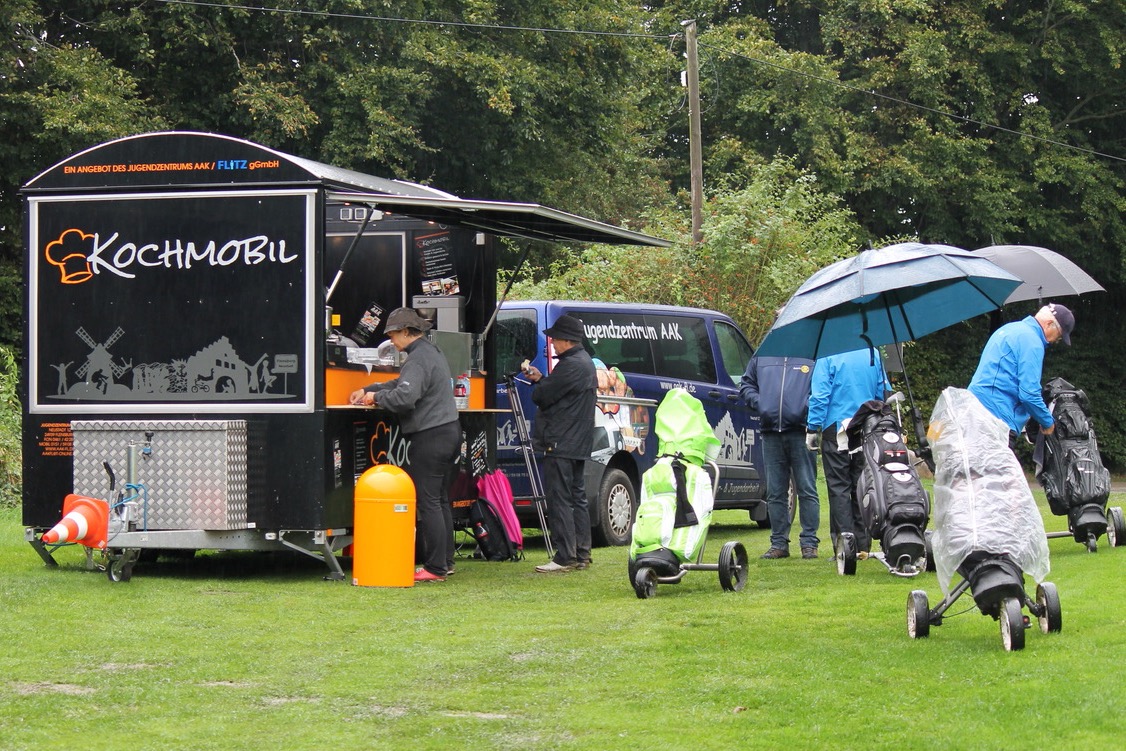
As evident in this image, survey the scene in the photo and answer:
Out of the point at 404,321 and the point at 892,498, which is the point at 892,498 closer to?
the point at 892,498

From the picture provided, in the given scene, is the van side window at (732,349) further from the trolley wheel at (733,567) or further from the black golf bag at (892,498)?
the trolley wheel at (733,567)

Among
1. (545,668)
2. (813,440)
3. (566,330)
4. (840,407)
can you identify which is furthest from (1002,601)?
(566,330)

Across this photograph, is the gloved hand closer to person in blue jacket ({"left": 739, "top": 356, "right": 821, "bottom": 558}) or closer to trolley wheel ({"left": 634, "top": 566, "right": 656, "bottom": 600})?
person in blue jacket ({"left": 739, "top": 356, "right": 821, "bottom": 558})

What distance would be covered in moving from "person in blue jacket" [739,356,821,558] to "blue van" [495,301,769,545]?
1.41m

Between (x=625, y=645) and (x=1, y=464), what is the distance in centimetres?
1195

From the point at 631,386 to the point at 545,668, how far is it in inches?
253

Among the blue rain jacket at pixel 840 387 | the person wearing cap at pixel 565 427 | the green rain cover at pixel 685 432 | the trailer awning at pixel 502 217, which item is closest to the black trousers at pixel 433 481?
the person wearing cap at pixel 565 427

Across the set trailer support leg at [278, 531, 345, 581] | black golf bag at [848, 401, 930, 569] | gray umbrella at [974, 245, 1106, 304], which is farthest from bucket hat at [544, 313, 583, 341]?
gray umbrella at [974, 245, 1106, 304]

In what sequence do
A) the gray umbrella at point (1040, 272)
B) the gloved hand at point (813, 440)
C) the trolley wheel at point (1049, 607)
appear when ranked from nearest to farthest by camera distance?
the trolley wheel at point (1049, 607)
the gloved hand at point (813, 440)
the gray umbrella at point (1040, 272)

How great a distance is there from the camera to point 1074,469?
11406 millimetres

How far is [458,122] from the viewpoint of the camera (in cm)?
2831

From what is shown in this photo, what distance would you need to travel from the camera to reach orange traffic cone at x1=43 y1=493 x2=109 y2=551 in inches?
389

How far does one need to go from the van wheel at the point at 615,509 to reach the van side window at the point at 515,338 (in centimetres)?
122

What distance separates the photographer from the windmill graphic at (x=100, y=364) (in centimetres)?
1051
